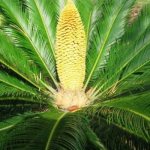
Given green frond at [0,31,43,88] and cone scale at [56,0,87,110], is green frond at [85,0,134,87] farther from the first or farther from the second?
green frond at [0,31,43,88]

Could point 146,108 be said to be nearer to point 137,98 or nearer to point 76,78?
point 137,98

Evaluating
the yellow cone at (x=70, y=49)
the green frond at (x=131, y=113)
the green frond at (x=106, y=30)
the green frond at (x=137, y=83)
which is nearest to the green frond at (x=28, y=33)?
the yellow cone at (x=70, y=49)

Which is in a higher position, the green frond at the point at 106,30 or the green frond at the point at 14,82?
the green frond at the point at 106,30

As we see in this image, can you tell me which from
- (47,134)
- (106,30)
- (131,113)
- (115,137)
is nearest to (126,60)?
(106,30)

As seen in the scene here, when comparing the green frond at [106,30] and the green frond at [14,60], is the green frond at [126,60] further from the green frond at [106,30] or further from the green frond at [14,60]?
the green frond at [14,60]

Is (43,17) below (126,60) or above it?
above

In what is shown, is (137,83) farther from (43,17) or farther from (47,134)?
(43,17)

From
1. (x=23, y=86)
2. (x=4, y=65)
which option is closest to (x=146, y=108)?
(x=23, y=86)
